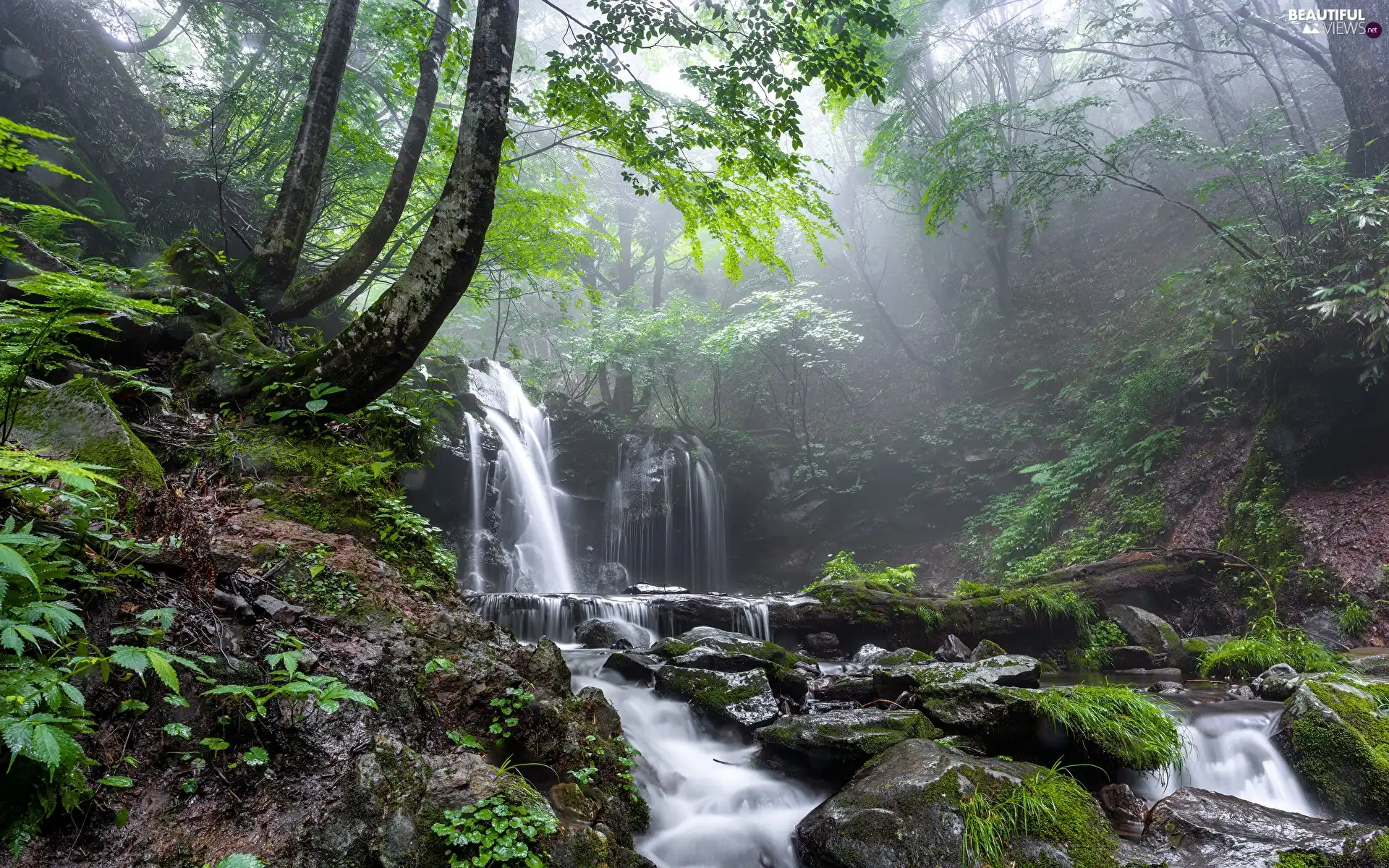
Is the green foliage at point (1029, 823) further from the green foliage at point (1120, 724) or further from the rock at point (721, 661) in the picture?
the rock at point (721, 661)

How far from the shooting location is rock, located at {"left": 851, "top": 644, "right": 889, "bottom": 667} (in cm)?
739

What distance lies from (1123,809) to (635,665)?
4034mm

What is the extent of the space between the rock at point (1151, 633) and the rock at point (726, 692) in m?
5.21

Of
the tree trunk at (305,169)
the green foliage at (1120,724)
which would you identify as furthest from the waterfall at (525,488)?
the green foliage at (1120,724)

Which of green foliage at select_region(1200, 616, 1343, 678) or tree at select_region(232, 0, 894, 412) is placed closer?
tree at select_region(232, 0, 894, 412)

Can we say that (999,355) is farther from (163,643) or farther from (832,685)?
(163,643)

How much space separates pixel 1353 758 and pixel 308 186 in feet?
30.7

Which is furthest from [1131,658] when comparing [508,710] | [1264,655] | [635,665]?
[508,710]

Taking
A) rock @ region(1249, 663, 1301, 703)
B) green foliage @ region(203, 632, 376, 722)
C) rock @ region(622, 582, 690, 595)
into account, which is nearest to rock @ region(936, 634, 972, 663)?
rock @ region(1249, 663, 1301, 703)

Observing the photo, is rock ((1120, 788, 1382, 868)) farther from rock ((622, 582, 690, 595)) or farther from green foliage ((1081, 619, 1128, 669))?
rock ((622, 582, 690, 595))

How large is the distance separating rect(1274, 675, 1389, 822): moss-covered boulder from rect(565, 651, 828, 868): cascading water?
10.7 feet

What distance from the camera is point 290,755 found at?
234 centimetres

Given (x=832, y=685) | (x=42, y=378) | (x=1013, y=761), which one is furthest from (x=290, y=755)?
(x=832, y=685)

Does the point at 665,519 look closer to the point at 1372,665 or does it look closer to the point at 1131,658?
the point at 1131,658
